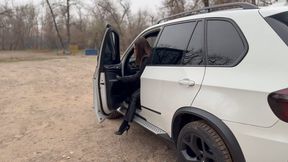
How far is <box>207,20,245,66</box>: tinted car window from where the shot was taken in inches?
99.5

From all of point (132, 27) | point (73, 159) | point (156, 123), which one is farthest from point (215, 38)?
point (132, 27)

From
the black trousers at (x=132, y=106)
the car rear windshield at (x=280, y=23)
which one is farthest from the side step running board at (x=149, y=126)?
the car rear windshield at (x=280, y=23)

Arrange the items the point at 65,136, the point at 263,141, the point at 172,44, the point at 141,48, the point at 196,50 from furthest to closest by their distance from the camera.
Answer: the point at 65,136 < the point at 141,48 < the point at 172,44 < the point at 196,50 < the point at 263,141

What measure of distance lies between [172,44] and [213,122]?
125cm

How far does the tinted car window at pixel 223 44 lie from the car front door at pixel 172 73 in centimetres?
11

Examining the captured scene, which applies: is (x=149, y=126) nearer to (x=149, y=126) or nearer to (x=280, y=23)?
(x=149, y=126)

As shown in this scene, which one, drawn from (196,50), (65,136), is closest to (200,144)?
(196,50)

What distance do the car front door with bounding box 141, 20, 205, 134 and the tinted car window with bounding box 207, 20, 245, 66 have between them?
4.4 inches

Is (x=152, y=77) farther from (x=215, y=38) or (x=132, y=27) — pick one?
(x=132, y=27)

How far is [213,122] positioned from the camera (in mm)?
2545

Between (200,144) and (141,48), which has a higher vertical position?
(141,48)

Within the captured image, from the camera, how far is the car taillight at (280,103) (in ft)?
6.71

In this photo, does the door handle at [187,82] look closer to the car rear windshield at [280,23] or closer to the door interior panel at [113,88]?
the car rear windshield at [280,23]

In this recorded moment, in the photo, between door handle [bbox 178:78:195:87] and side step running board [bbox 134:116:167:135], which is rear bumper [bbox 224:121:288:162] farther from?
side step running board [bbox 134:116:167:135]
